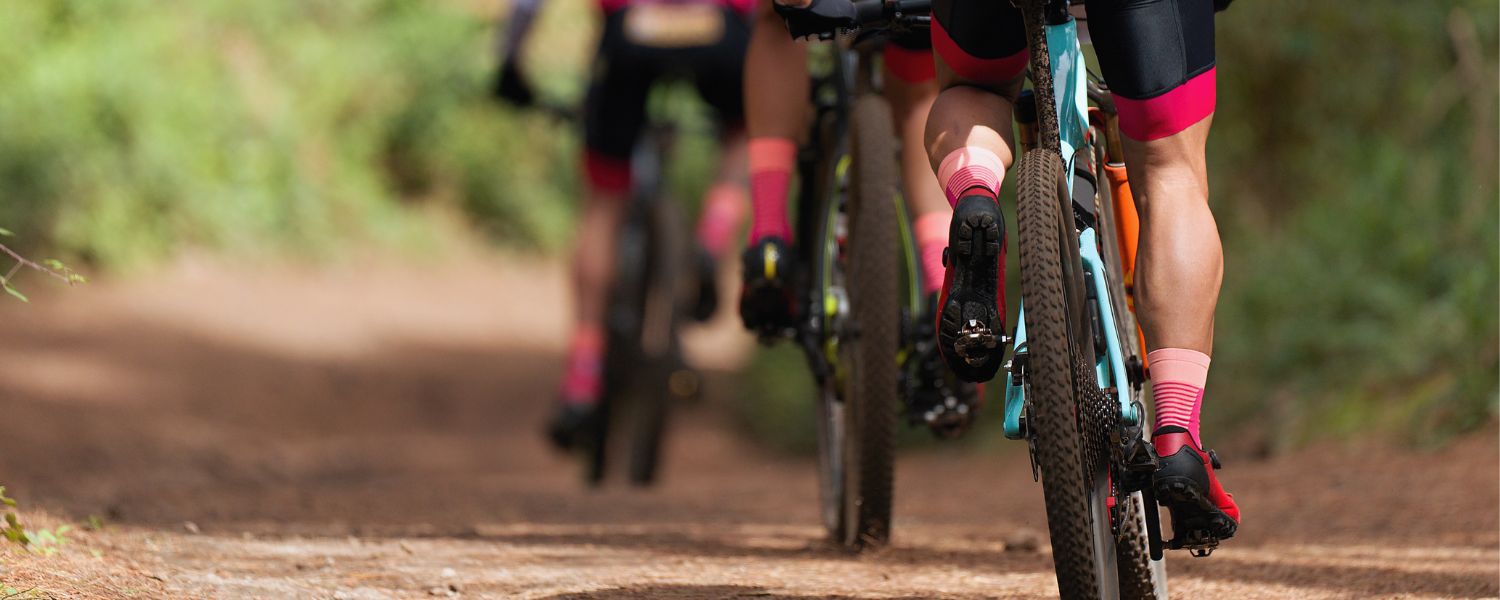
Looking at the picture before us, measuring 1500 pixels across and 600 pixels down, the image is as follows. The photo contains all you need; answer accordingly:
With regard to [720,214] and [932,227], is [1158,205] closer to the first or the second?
[932,227]

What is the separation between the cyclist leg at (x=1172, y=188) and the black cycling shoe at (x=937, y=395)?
92 centimetres

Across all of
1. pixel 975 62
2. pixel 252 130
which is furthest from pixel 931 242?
pixel 252 130

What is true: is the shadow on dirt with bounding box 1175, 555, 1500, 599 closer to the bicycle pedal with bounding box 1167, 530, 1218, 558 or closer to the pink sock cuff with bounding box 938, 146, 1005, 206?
the bicycle pedal with bounding box 1167, 530, 1218, 558

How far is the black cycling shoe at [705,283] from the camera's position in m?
5.99

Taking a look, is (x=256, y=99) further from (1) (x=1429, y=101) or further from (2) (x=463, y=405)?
(1) (x=1429, y=101)

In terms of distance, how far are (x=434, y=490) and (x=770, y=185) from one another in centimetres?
212

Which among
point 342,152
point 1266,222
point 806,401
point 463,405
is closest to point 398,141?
point 342,152

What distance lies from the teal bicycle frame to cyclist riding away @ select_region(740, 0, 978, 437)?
822 millimetres

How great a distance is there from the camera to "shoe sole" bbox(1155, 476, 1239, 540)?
87.9 inches

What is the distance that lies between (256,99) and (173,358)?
11.6 feet

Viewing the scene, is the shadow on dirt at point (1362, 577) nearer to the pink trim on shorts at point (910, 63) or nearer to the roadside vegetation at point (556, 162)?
the pink trim on shorts at point (910, 63)

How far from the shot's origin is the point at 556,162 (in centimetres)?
1337

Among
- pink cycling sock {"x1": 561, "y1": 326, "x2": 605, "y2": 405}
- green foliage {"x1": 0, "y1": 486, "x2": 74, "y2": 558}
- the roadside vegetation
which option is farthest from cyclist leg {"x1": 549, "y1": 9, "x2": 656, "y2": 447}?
green foliage {"x1": 0, "y1": 486, "x2": 74, "y2": 558}

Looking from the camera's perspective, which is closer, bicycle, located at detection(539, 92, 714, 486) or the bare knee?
the bare knee
